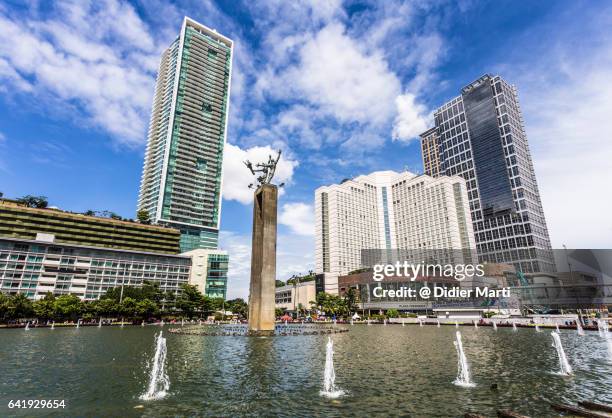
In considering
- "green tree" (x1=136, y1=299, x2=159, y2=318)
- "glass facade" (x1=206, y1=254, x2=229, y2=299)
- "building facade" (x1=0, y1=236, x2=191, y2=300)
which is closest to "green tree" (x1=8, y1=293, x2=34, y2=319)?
"green tree" (x1=136, y1=299, x2=159, y2=318)

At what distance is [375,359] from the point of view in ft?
94.4

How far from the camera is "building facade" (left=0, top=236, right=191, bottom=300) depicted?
121750mm

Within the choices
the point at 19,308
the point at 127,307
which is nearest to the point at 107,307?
the point at 127,307

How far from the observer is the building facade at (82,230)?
139000 mm

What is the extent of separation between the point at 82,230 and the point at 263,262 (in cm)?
13728

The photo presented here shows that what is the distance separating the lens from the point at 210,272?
594 ft

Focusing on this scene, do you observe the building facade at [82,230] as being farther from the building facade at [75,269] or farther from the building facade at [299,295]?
the building facade at [299,295]

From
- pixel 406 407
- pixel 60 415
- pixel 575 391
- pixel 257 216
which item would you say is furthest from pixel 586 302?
pixel 60 415

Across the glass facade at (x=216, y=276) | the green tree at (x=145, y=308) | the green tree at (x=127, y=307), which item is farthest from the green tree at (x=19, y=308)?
the glass facade at (x=216, y=276)

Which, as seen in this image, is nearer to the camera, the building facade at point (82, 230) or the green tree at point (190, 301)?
the green tree at point (190, 301)

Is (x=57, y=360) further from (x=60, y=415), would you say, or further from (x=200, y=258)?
(x=200, y=258)

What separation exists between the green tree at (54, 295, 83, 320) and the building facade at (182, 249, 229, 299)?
261ft

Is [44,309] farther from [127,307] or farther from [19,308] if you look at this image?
[127,307]

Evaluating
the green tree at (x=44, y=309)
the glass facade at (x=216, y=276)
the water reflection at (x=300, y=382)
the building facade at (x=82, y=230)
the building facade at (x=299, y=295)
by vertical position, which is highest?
the building facade at (x=82, y=230)
